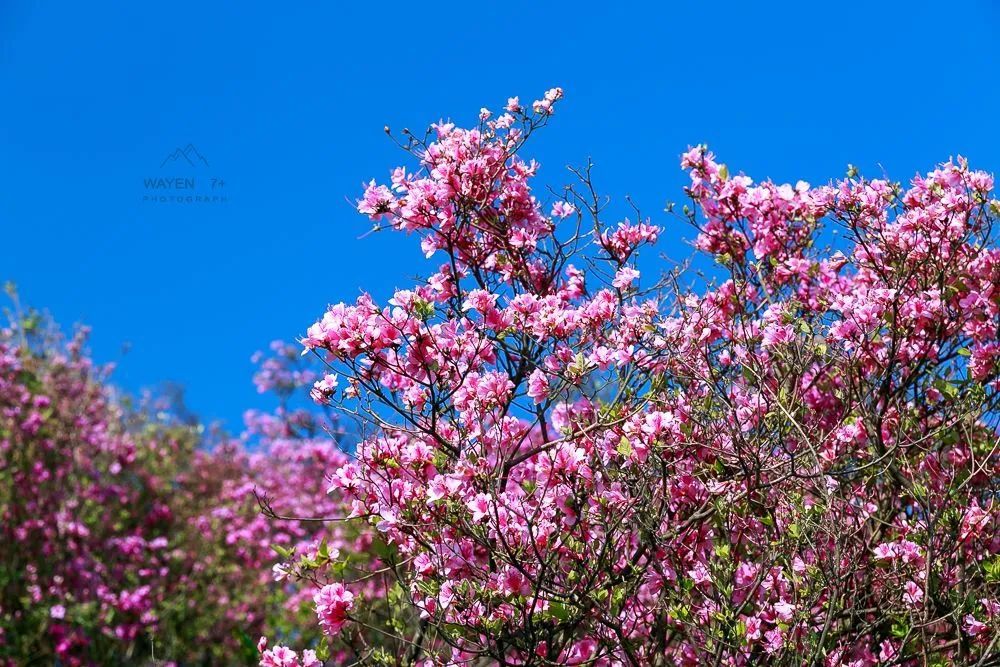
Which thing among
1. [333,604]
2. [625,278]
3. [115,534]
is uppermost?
[115,534]

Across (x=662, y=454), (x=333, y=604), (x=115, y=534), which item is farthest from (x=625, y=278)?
(x=115, y=534)

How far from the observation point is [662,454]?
14.8ft

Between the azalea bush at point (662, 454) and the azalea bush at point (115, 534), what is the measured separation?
22.6ft

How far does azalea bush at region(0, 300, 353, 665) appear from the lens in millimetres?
11992

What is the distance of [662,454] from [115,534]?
37.5 feet

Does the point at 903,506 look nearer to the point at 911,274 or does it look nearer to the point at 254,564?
the point at 911,274

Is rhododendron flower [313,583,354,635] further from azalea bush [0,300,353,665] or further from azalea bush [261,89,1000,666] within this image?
azalea bush [0,300,353,665]

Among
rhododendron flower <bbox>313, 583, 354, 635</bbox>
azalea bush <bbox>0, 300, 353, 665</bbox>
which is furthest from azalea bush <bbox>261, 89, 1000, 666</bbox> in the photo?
azalea bush <bbox>0, 300, 353, 665</bbox>

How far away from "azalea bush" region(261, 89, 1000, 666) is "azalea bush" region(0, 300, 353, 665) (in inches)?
272

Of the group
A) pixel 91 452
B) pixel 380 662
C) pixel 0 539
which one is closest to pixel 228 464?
pixel 91 452

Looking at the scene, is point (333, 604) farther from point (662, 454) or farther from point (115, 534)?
point (115, 534)

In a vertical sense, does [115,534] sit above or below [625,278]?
above

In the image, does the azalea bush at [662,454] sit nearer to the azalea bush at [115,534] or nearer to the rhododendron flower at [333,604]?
the rhododendron flower at [333,604]

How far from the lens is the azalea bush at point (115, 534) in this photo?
1199cm
